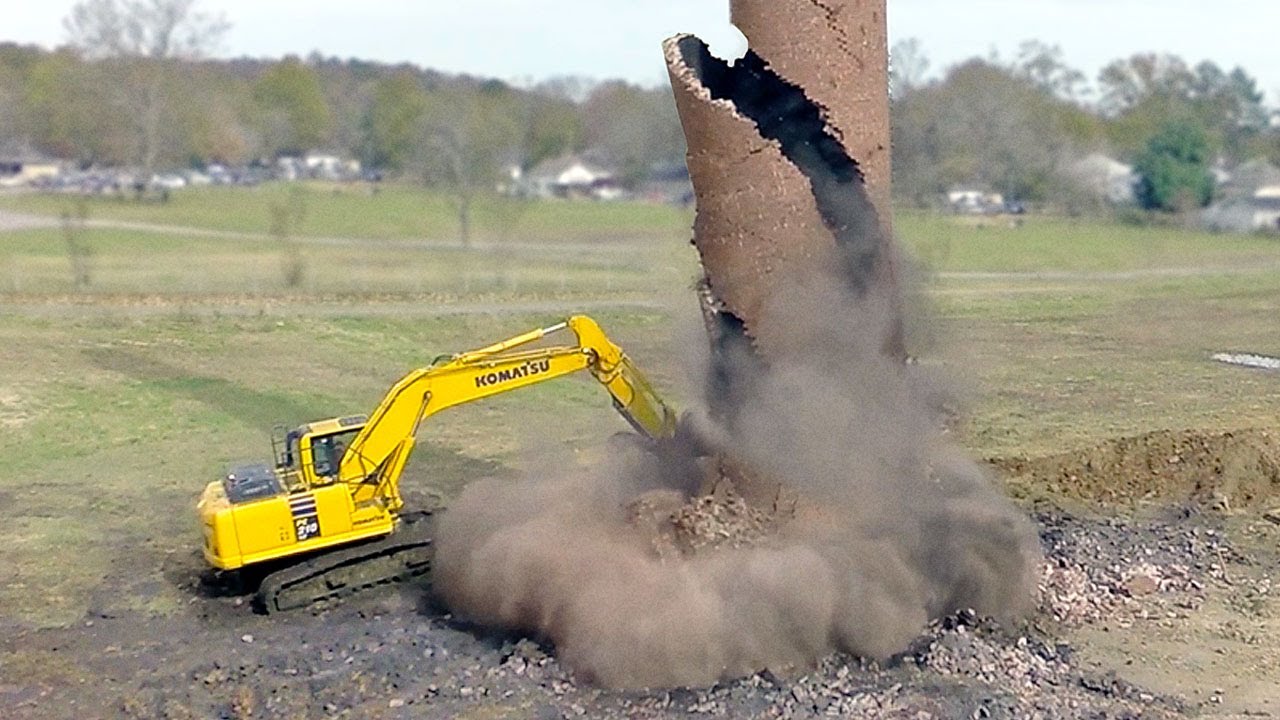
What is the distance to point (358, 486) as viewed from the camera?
44.5 feet

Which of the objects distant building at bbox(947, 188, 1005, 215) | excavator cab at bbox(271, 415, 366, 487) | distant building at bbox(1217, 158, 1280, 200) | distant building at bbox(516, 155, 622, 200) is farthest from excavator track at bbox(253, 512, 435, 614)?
distant building at bbox(1217, 158, 1280, 200)

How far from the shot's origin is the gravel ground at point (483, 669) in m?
10.8

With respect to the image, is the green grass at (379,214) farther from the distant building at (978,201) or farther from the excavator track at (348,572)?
the excavator track at (348,572)

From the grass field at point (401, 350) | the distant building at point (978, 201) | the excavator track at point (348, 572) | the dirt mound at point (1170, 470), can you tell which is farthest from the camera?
the distant building at point (978, 201)

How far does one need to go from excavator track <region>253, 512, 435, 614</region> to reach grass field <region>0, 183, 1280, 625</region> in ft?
5.09

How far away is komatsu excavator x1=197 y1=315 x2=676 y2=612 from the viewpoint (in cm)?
1317

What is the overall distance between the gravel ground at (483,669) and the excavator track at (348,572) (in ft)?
0.49

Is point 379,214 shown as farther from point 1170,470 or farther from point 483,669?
point 483,669

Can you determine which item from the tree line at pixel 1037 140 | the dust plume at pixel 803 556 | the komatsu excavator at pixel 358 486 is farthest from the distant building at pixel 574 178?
the dust plume at pixel 803 556

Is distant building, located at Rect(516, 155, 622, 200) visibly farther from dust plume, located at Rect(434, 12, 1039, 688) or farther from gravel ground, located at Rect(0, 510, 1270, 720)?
dust plume, located at Rect(434, 12, 1039, 688)

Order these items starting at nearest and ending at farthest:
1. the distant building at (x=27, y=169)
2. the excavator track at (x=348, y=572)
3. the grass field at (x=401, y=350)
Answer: the excavator track at (x=348, y=572)
the grass field at (x=401, y=350)
the distant building at (x=27, y=169)

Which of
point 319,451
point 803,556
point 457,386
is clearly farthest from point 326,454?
point 803,556

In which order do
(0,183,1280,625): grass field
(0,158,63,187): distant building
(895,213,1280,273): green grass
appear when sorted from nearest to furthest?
(0,183,1280,625): grass field
(895,213,1280,273): green grass
(0,158,63,187): distant building

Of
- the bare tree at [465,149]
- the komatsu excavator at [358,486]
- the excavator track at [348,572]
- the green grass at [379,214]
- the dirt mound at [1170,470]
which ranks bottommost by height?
the dirt mound at [1170,470]
